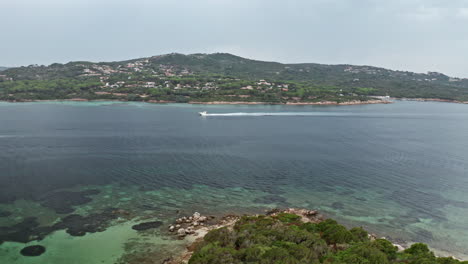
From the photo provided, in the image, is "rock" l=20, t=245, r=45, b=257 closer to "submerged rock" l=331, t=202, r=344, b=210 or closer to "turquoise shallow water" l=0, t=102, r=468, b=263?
"turquoise shallow water" l=0, t=102, r=468, b=263

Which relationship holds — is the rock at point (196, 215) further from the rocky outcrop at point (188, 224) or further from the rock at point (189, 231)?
the rock at point (189, 231)

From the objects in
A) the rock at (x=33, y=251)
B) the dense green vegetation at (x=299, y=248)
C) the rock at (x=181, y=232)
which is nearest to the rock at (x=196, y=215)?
the rock at (x=181, y=232)

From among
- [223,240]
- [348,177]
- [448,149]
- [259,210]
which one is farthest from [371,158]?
[223,240]

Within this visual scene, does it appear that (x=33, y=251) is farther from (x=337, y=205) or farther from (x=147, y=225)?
(x=337, y=205)

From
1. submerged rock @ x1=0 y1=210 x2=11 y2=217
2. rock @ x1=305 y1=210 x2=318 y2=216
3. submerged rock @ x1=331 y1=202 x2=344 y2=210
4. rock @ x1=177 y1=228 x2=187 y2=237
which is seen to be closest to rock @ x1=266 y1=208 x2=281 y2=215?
rock @ x1=305 y1=210 x2=318 y2=216

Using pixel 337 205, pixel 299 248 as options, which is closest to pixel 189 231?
pixel 299 248

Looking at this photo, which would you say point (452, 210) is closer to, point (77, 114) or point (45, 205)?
point (45, 205)
